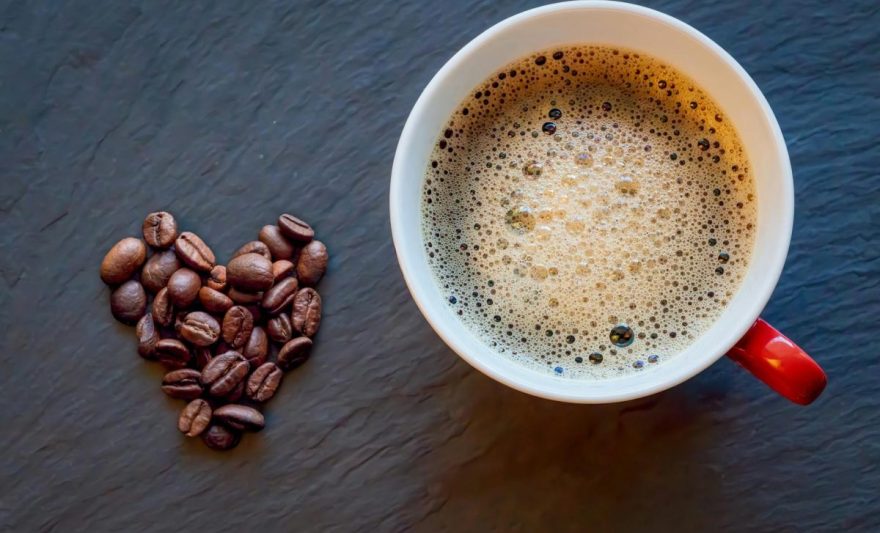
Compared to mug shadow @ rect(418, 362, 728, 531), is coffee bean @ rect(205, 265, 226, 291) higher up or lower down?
higher up

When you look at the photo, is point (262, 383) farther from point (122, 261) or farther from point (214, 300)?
point (122, 261)

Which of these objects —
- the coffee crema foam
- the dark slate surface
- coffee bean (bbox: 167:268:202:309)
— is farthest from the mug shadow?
coffee bean (bbox: 167:268:202:309)

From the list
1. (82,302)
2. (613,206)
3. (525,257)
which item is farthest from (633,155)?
(82,302)

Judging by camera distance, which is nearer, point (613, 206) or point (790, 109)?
point (613, 206)

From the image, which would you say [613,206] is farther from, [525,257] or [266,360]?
[266,360]

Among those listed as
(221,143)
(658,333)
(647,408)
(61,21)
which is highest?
(61,21)

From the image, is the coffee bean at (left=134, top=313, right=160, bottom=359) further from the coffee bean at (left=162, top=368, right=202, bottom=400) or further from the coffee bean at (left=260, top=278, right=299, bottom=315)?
the coffee bean at (left=260, top=278, right=299, bottom=315)
